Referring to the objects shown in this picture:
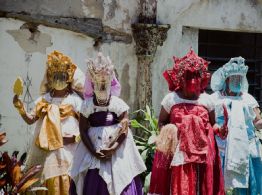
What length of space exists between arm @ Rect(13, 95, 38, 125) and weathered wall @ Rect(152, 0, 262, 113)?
307 centimetres

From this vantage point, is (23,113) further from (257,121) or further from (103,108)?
(257,121)

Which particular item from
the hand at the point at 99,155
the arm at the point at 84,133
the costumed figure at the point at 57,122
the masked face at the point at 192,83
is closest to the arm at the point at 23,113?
the costumed figure at the point at 57,122

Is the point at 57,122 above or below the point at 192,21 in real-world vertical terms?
below

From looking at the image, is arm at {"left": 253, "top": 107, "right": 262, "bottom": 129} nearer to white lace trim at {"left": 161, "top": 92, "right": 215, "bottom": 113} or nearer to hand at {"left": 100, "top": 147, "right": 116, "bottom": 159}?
white lace trim at {"left": 161, "top": 92, "right": 215, "bottom": 113}

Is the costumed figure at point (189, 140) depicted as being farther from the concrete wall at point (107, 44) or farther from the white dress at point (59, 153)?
the concrete wall at point (107, 44)

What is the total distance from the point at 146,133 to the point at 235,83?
217 centimetres

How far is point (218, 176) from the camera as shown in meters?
5.46

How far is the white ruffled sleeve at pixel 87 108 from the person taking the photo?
18.0 feet

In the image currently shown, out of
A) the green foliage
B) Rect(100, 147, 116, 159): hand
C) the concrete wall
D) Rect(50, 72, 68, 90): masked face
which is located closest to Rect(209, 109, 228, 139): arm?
Rect(100, 147, 116, 159): hand

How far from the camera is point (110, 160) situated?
213 inches

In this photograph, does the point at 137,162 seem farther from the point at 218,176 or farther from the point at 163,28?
the point at 163,28

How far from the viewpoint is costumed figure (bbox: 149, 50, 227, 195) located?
5.33 m

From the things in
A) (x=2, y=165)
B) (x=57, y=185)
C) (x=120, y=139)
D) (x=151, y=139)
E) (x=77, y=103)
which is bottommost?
(x=57, y=185)

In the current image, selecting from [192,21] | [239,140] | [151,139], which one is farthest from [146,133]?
[239,140]
